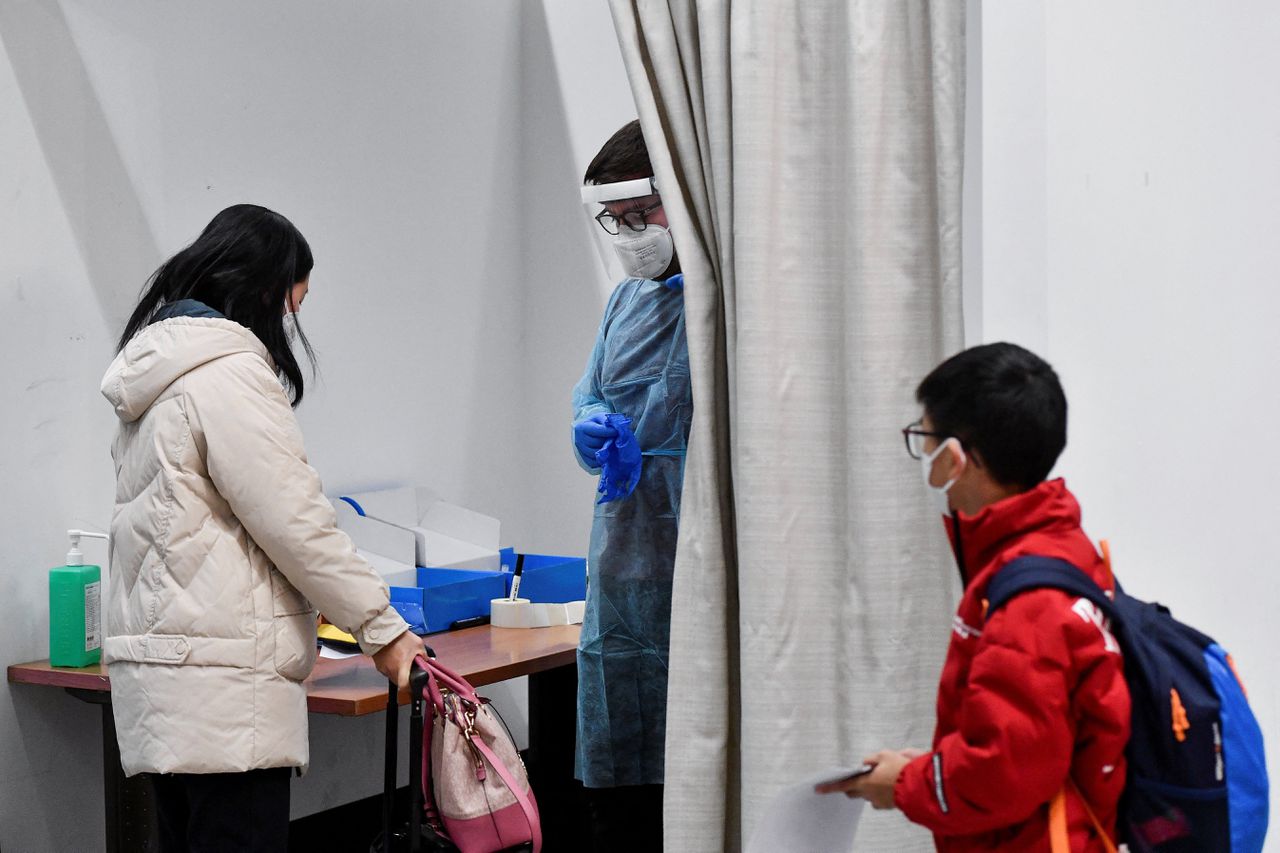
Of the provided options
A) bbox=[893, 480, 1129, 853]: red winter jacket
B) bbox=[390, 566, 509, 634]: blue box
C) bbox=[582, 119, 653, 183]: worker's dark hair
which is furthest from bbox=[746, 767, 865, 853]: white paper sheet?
bbox=[390, 566, 509, 634]: blue box

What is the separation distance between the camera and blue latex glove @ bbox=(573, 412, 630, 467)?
7.10 feet

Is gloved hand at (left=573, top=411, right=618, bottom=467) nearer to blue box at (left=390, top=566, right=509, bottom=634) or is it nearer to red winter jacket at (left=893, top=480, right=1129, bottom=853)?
blue box at (left=390, top=566, right=509, bottom=634)

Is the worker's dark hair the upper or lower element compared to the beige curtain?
upper

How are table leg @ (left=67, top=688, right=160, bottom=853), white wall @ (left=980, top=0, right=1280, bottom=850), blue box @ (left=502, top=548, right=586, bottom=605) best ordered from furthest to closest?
blue box @ (left=502, top=548, right=586, bottom=605) → table leg @ (left=67, top=688, right=160, bottom=853) → white wall @ (left=980, top=0, right=1280, bottom=850)

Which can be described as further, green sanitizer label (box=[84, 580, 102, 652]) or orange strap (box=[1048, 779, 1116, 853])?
green sanitizer label (box=[84, 580, 102, 652])

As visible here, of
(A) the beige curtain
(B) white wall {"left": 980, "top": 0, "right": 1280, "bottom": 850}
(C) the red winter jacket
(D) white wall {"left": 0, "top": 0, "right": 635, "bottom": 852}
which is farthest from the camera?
(D) white wall {"left": 0, "top": 0, "right": 635, "bottom": 852}

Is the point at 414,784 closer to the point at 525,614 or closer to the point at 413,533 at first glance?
the point at 525,614

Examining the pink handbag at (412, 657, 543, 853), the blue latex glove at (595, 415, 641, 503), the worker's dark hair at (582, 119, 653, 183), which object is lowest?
the pink handbag at (412, 657, 543, 853)

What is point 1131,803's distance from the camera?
1144 mm

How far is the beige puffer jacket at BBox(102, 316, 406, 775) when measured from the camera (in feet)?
6.06

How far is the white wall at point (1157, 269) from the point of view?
1726 mm

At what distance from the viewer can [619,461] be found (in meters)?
2.18

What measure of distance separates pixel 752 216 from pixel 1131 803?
857mm

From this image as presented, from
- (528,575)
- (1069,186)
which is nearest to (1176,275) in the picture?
(1069,186)
